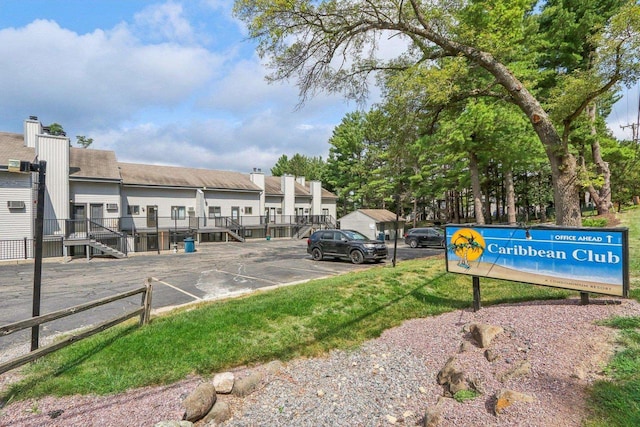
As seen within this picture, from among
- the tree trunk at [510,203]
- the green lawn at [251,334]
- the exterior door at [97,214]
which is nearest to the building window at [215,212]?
the exterior door at [97,214]

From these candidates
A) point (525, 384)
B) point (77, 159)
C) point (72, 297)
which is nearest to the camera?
point (525, 384)

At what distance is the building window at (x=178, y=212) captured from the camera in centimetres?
2814

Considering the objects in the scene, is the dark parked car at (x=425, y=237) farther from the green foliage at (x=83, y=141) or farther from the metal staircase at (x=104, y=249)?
the green foliage at (x=83, y=141)

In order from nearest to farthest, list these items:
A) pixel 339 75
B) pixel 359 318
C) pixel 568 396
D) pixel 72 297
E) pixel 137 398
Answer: pixel 568 396
pixel 137 398
pixel 359 318
pixel 72 297
pixel 339 75

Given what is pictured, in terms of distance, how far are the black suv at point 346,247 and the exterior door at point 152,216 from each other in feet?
48.2

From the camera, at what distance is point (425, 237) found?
24.5 m

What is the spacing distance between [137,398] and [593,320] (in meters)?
5.97

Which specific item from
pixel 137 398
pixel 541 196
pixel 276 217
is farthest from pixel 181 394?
pixel 541 196

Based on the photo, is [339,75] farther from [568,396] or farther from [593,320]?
[568,396]

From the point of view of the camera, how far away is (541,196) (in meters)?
34.0

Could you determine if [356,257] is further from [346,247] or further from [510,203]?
[510,203]

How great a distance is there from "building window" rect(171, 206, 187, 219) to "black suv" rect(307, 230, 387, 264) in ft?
52.6

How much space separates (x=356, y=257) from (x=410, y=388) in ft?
38.4

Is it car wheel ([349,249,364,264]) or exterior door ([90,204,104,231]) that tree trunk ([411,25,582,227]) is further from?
exterior door ([90,204,104,231])
